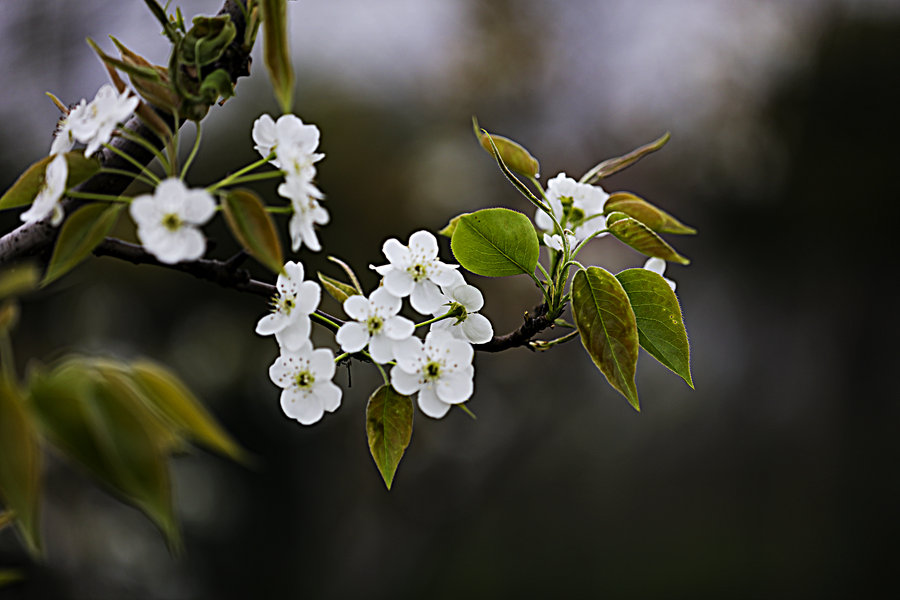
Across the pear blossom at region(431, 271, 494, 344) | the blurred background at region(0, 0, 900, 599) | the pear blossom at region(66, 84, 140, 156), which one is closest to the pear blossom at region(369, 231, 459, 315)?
the pear blossom at region(431, 271, 494, 344)

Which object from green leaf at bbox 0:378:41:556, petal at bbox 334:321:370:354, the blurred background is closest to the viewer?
green leaf at bbox 0:378:41:556

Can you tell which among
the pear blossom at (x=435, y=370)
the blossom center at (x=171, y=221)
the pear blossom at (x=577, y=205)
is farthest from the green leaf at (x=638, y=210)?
the blossom center at (x=171, y=221)

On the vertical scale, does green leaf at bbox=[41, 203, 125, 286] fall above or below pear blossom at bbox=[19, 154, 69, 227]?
below

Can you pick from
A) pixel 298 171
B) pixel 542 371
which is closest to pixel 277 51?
pixel 298 171

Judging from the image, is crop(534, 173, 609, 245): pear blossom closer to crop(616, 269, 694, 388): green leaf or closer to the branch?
crop(616, 269, 694, 388): green leaf

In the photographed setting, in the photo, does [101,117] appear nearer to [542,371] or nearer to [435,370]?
[435,370]

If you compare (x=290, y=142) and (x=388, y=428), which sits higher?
(x=290, y=142)

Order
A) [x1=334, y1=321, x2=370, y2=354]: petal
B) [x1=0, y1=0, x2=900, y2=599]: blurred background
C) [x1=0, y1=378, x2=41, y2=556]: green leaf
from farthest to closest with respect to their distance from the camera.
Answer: [x1=0, y1=0, x2=900, y2=599]: blurred background, [x1=334, y1=321, x2=370, y2=354]: petal, [x1=0, y1=378, x2=41, y2=556]: green leaf
